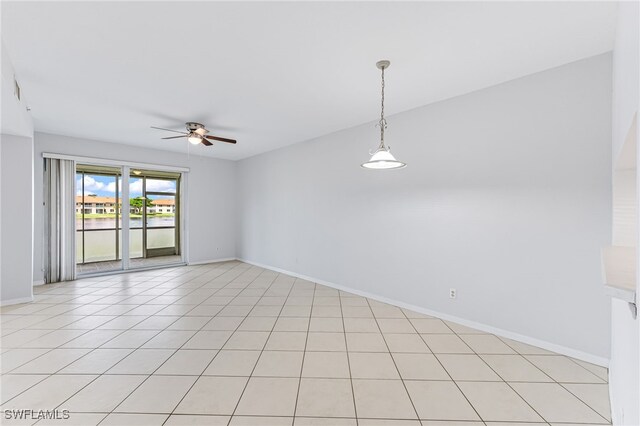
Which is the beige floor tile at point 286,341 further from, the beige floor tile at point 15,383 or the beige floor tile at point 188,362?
the beige floor tile at point 15,383

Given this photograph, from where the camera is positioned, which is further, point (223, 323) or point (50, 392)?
point (223, 323)

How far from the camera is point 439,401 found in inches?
78.4

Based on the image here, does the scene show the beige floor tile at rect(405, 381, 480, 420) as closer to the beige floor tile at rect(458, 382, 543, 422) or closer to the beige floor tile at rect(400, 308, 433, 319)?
the beige floor tile at rect(458, 382, 543, 422)

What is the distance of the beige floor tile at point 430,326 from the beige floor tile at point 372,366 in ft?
2.62

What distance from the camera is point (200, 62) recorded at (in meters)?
2.63

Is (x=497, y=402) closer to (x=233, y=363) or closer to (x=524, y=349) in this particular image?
(x=524, y=349)

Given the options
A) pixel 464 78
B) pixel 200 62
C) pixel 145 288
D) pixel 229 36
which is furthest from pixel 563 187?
pixel 145 288

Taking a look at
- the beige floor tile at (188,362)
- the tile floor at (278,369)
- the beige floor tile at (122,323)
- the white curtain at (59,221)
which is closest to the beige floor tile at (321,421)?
the tile floor at (278,369)

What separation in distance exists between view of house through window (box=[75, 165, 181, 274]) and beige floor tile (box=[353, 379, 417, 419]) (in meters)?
6.37

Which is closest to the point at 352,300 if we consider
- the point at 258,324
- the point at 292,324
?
the point at 292,324

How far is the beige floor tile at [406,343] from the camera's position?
8.93 ft

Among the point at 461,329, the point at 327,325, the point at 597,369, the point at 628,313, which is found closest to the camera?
the point at 628,313

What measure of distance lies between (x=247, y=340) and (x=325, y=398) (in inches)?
47.4

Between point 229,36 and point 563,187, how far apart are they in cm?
335
